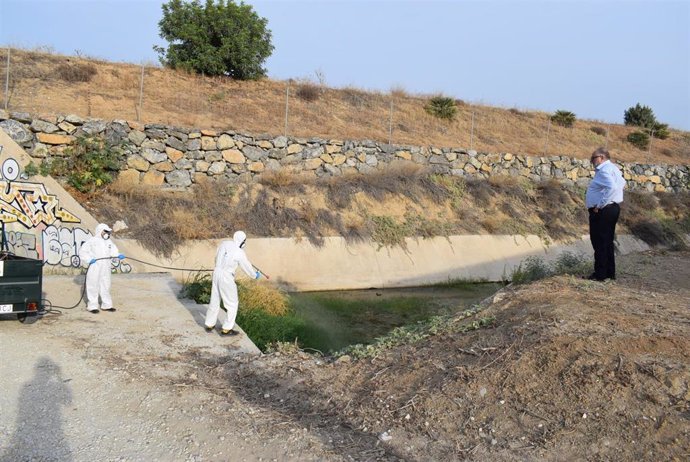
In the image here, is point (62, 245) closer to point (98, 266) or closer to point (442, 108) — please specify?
point (98, 266)

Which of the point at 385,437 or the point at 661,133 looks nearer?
the point at 385,437

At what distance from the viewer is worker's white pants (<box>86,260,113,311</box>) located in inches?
404

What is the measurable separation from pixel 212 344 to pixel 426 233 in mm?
11279

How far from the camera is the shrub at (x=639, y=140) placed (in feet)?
113

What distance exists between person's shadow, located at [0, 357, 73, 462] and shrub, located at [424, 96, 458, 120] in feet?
80.2

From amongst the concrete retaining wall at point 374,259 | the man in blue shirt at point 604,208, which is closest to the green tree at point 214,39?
the concrete retaining wall at point 374,259

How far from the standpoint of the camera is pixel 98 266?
33.5 feet

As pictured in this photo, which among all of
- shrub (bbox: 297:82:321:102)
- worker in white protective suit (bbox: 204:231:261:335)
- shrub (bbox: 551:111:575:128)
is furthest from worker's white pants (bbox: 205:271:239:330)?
shrub (bbox: 551:111:575:128)

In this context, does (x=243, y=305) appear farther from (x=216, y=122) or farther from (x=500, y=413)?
(x=216, y=122)

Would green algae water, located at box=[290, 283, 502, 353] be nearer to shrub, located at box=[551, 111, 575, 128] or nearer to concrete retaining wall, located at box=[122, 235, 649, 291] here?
concrete retaining wall, located at box=[122, 235, 649, 291]

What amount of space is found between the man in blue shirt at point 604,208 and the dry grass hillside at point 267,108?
12.7 meters

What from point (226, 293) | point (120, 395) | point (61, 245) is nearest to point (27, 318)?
point (226, 293)

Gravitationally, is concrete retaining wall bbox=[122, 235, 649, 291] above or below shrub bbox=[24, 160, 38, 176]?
below

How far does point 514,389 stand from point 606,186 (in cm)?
490
